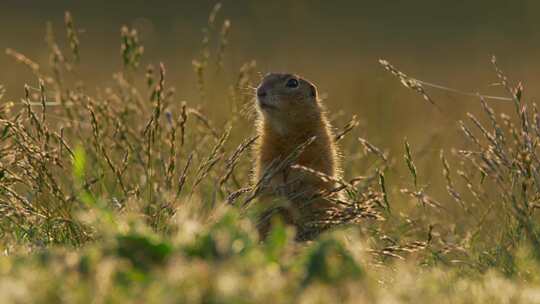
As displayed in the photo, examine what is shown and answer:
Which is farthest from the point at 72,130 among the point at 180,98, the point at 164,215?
the point at 180,98

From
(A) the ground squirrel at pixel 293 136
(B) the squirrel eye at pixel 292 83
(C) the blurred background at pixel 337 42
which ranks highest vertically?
(B) the squirrel eye at pixel 292 83

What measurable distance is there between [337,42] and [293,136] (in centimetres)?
1349

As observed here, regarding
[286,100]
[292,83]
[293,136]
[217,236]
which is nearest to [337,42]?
[292,83]

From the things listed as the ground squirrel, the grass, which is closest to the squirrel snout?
the ground squirrel

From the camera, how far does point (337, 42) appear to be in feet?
61.6

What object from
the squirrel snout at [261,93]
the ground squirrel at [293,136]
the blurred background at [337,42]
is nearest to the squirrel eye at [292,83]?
the ground squirrel at [293,136]

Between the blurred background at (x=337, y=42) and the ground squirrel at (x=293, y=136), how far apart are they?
126 inches

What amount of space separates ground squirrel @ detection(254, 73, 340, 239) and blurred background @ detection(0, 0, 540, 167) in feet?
10.5

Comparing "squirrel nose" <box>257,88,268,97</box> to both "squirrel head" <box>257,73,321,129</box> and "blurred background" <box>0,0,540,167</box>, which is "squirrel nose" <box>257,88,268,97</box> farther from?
"blurred background" <box>0,0,540,167</box>

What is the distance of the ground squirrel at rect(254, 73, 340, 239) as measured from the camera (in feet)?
14.9

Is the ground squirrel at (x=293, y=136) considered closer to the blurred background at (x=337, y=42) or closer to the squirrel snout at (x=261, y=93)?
the squirrel snout at (x=261, y=93)

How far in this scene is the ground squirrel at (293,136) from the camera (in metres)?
4.55

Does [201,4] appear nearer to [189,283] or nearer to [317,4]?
[317,4]

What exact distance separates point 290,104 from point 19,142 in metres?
2.32
